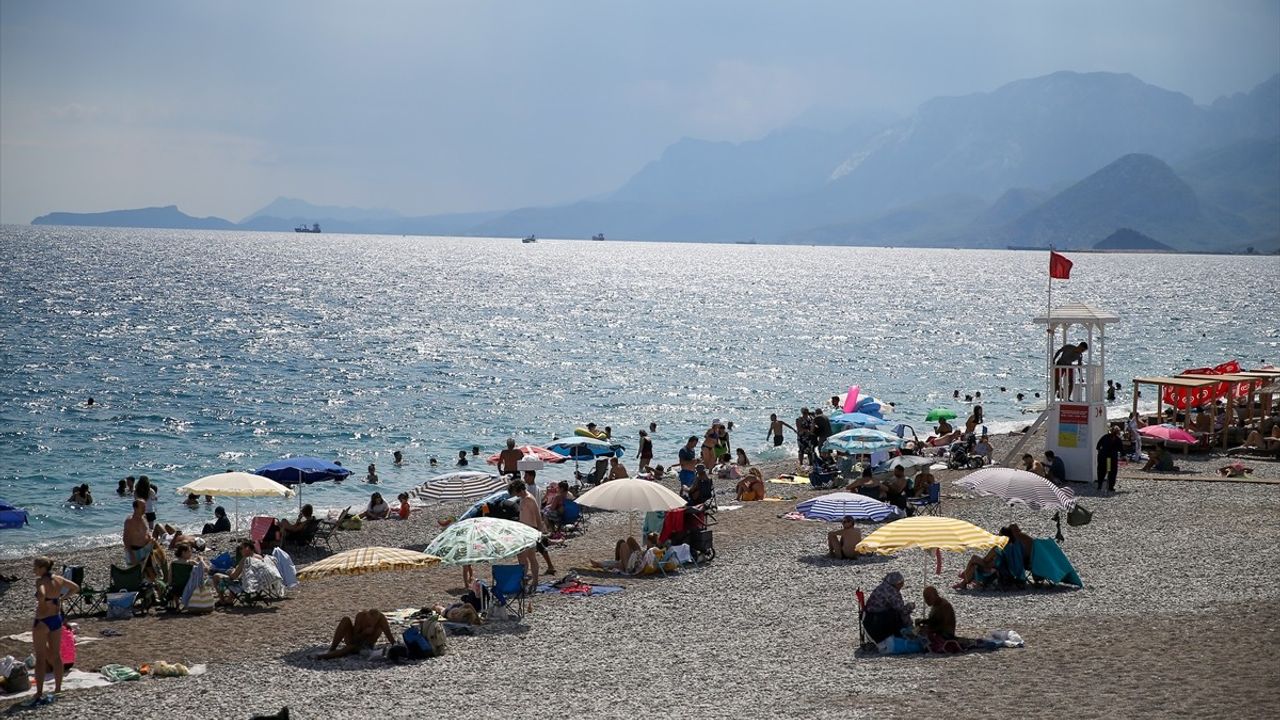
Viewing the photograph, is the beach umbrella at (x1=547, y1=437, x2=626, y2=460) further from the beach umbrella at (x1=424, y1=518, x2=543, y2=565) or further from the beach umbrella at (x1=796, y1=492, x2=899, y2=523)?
the beach umbrella at (x1=424, y1=518, x2=543, y2=565)

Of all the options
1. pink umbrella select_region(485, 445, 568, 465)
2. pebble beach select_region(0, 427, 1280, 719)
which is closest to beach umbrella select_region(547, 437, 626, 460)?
pink umbrella select_region(485, 445, 568, 465)

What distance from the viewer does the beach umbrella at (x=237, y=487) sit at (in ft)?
64.8

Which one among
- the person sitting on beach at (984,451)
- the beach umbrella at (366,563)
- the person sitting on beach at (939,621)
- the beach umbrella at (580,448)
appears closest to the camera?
the person sitting on beach at (939,621)

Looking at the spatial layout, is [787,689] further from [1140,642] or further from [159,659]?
[159,659]

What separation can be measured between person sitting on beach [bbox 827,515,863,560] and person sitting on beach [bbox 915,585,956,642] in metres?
4.84

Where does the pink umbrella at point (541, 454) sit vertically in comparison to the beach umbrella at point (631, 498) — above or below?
below

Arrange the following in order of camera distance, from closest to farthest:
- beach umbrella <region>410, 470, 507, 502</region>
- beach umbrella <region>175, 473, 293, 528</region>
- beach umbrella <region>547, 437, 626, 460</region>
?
1. beach umbrella <region>175, 473, 293, 528</region>
2. beach umbrella <region>410, 470, 507, 502</region>
3. beach umbrella <region>547, 437, 626, 460</region>

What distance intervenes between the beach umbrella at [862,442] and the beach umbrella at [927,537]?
1153 centimetres

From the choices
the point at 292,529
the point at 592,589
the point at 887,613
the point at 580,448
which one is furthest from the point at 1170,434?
the point at 292,529

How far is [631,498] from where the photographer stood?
1773 cm

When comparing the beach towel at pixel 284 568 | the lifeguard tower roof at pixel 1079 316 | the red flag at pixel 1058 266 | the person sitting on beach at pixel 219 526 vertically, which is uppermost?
the red flag at pixel 1058 266

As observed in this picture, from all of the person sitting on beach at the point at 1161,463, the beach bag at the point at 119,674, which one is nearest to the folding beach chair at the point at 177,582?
the beach bag at the point at 119,674

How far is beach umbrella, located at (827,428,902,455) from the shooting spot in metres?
26.1

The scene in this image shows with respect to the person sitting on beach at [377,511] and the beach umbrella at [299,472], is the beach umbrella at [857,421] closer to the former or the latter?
the person sitting on beach at [377,511]
